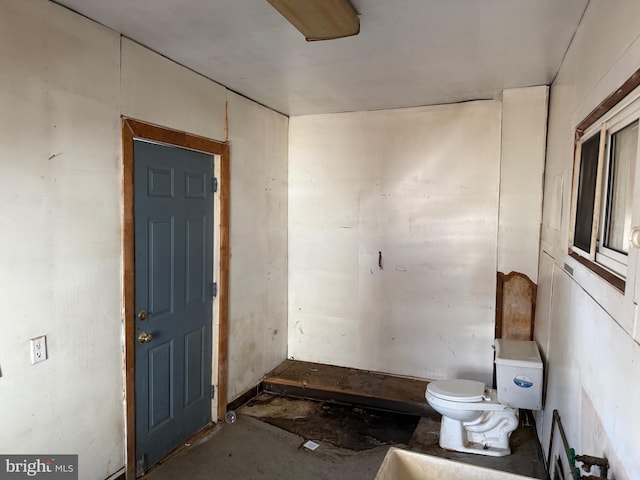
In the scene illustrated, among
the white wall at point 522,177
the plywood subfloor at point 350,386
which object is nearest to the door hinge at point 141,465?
the plywood subfloor at point 350,386

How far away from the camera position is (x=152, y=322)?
258 centimetres

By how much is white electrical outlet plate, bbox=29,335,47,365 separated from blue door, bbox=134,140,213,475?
0.56m

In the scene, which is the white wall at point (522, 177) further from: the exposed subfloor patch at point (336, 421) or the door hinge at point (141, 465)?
the door hinge at point (141, 465)

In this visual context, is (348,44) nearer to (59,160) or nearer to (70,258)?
(59,160)

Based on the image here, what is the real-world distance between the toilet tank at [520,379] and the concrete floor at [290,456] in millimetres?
385

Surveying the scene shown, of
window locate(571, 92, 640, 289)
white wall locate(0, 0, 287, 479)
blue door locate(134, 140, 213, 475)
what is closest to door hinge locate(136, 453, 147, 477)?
blue door locate(134, 140, 213, 475)

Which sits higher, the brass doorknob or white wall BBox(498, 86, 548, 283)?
white wall BBox(498, 86, 548, 283)

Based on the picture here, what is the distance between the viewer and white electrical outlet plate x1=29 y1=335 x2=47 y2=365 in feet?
6.24

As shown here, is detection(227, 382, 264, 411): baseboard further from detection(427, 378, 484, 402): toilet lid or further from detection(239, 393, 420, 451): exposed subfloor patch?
detection(427, 378, 484, 402): toilet lid

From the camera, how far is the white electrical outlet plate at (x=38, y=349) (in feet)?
6.24

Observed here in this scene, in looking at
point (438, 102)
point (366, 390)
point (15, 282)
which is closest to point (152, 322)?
Result: point (15, 282)

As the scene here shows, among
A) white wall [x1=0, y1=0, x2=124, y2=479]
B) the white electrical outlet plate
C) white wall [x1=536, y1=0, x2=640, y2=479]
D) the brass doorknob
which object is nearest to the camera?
white wall [x1=536, y1=0, x2=640, y2=479]

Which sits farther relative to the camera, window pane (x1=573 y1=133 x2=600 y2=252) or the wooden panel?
the wooden panel

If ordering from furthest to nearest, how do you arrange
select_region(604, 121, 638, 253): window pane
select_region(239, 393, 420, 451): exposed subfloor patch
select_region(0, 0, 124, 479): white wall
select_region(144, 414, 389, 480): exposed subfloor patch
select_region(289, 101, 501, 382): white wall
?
select_region(289, 101, 501, 382): white wall
select_region(239, 393, 420, 451): exposed subfloor patch
select_region(144, 414, 389, 480): exposed subfloor patch
select_region(0, 0, 124, 479): white wall
select_region(604, 121, 638, 253): window pane
